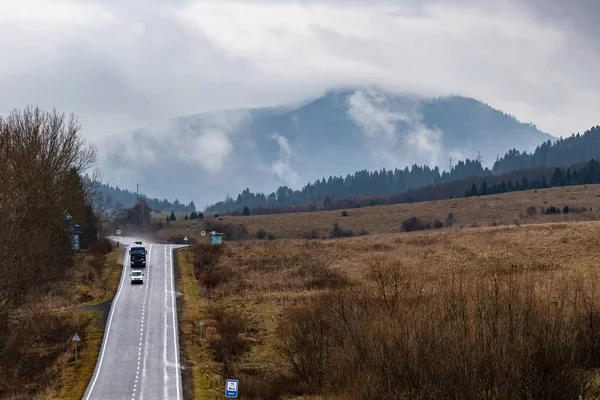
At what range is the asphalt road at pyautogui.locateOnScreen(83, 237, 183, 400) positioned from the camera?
43.1 metres

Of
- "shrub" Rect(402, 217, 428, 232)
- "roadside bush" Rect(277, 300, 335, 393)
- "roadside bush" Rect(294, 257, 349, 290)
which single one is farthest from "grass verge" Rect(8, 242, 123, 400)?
"shrub" Rect(402, 217, 428, 232)

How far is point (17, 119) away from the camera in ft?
251

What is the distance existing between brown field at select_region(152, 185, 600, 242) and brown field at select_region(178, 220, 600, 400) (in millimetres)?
60119

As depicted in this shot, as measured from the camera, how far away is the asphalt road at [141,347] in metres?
43.1

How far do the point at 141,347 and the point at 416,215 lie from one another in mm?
111683

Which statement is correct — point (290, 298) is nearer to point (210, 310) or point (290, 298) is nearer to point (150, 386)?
point (210, 310)

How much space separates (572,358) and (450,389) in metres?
5.45

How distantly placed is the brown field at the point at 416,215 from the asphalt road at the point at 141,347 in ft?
225

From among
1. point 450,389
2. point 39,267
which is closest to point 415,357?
point 450,389

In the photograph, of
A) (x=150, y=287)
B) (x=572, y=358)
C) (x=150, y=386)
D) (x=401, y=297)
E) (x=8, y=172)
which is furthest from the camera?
(x=150, y=287)

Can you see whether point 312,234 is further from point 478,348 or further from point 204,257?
point 478,348

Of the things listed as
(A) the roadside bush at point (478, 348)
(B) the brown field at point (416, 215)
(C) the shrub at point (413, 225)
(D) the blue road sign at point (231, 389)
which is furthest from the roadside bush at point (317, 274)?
(B) the brown field at point (416, 215)

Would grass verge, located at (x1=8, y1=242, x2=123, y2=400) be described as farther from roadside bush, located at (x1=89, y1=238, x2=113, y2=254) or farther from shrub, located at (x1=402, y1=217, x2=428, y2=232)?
shrub, located at (x1=402, y1=217, x2=428, y2=232)

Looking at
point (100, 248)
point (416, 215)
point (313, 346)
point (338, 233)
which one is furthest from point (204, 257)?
point (416, 215)
